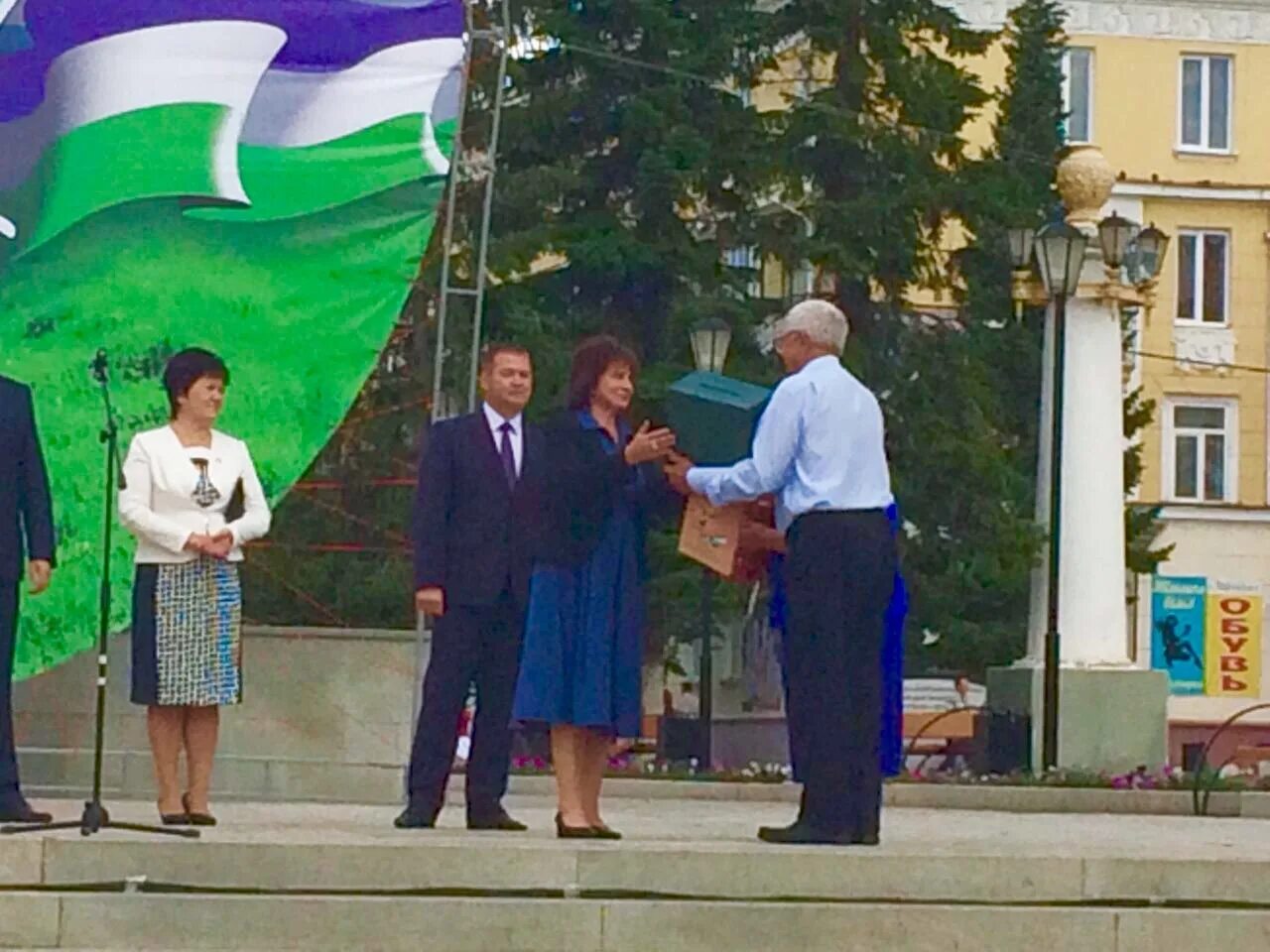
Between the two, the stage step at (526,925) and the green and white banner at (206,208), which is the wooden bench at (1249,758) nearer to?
the green and white banner at (206,208)

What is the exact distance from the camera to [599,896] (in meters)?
10.7

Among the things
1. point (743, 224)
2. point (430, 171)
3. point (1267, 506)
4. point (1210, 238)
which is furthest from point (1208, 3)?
point (430, 171)

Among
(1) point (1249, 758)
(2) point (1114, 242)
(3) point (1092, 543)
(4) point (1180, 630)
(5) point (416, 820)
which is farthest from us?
(4) point (1180, 630)

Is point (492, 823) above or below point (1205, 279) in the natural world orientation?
below

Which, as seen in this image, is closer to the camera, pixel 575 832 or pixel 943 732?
pixel 575 832

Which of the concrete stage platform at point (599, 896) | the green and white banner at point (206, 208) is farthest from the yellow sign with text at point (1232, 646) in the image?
the concrete stage platform at point (599, 896)

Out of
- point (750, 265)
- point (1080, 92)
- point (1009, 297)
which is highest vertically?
point (1080, 92)

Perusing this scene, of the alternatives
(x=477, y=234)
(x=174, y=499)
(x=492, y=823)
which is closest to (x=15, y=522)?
(x=174, y=499)

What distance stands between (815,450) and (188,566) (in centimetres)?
252

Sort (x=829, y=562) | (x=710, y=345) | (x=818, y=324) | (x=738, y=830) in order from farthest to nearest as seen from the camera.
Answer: (x=710, y=345), (x=738, y=830), (x=818, y=324), (x=829, y=562)

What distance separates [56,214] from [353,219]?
140cm

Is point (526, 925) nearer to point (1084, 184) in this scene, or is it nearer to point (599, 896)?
point (599, 896)

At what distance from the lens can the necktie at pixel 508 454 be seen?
12.4 metres

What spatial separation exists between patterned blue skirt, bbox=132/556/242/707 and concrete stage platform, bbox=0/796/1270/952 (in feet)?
2.86
